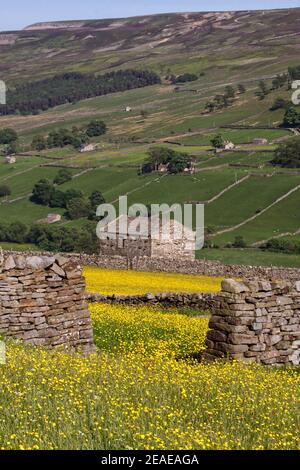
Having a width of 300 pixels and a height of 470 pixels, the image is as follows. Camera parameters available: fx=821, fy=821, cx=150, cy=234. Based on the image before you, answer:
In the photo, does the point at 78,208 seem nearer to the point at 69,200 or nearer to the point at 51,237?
the point at 69,200

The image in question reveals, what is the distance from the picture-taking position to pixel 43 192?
173000mm

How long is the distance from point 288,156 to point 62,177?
50.9 meters

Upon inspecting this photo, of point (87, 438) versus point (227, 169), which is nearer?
point (87, 438)

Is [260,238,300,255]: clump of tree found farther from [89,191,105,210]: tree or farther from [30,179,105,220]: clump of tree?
[89,191,105,210]: tree

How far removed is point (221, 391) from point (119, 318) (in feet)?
43.4

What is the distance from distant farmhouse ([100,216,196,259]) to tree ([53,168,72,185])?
11155cm

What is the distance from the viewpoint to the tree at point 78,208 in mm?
156000

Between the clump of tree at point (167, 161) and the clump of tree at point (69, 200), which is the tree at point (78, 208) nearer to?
the clump of tree at point (69, 200)

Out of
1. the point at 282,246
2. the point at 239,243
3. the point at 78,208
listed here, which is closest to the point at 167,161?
the point at 78,208

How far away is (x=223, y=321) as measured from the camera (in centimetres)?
1880

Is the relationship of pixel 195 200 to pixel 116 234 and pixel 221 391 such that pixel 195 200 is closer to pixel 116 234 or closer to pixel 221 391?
pixel 116 234

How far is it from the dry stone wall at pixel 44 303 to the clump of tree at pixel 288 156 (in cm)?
15545

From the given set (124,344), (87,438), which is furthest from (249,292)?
(87,438)

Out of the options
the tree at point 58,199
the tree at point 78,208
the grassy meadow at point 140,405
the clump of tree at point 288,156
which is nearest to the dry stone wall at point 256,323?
the grassy meadow at point 140,405
